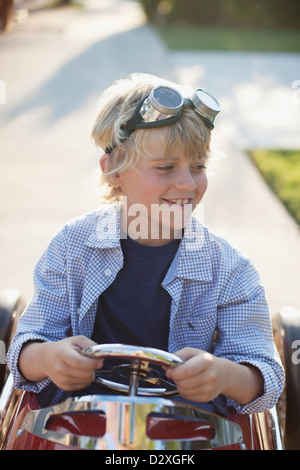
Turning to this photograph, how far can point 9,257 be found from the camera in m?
3.96

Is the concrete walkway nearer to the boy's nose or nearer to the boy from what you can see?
the boy

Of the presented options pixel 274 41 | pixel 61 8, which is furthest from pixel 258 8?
pixel 61 8

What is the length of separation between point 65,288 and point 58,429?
20.1 inches

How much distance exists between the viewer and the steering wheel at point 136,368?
4.66 feet

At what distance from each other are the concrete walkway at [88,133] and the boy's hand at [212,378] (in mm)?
1736

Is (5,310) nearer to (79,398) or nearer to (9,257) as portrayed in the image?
(79,398)

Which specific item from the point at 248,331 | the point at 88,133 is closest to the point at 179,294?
the point at 248,331

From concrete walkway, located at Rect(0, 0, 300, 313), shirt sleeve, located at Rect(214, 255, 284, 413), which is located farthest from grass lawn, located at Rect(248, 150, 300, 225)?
shirt sleeve, located at Rect(214, 255, 284, 413)

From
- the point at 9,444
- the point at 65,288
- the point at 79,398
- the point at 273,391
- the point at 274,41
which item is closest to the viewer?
the point at 79,398

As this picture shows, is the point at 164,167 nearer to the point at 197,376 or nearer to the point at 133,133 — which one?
the point at 133,133

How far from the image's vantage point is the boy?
182 cm

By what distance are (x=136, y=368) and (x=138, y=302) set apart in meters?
0.38

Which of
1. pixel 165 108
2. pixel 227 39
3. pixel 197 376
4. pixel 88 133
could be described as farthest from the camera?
pixel 227 39

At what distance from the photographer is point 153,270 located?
195 centimetres
